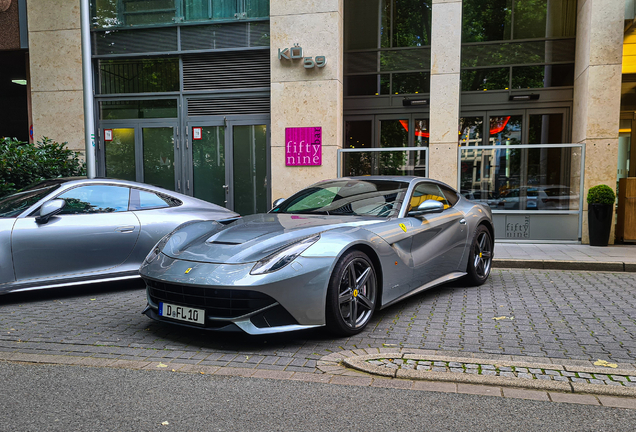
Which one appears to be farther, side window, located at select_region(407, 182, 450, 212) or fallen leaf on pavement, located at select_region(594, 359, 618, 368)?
side window, located at select_region(407, 182, 450, 212)

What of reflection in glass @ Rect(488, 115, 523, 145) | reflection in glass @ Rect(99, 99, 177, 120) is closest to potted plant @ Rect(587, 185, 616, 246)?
reflection in glass @ Rect(488, 115, 523, 145)

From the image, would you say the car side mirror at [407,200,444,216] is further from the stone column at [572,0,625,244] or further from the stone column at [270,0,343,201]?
the stone column at [572,0,625,244]

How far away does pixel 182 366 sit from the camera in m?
3.57

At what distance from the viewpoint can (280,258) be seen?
391cm

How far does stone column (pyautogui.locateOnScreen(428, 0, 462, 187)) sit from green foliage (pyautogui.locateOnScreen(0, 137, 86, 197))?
7.57 meters

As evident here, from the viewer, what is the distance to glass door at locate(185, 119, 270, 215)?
12.3 meters

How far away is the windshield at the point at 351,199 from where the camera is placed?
16.9ft

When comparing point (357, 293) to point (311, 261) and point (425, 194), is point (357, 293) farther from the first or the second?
point (425, 194)

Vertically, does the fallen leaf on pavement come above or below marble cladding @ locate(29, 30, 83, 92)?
below

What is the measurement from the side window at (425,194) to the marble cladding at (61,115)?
9.72 m

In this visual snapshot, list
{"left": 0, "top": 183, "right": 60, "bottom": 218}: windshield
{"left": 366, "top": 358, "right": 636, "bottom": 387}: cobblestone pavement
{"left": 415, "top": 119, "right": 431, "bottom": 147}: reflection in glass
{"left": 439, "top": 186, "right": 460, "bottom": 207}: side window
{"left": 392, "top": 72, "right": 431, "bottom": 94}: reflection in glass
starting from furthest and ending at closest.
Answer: {"left": 392, "top": 72, "right": 431, "bottom": 94}: reflection in glass < {"left": 415, "top": 119, "right": 431, "bottom": 147}: reflection in glass < {"left": 439, "top": 186, "right": 460, "bottom": 207}: side window < {"left": 0, "top": 183, "right": 60, "bottom": 218}: windshield < {"left": 366, "top": 358, "right": 636, "bottom": 387}: cobblestone pavement

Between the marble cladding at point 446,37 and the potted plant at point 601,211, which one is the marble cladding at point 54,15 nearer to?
the marble cladding at point 446,37

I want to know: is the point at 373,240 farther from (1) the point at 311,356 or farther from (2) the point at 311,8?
(2) the point at 311,8

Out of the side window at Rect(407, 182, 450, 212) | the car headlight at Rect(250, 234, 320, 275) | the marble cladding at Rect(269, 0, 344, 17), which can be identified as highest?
the marble cladding at Rect(269, 0, 344, 17)
